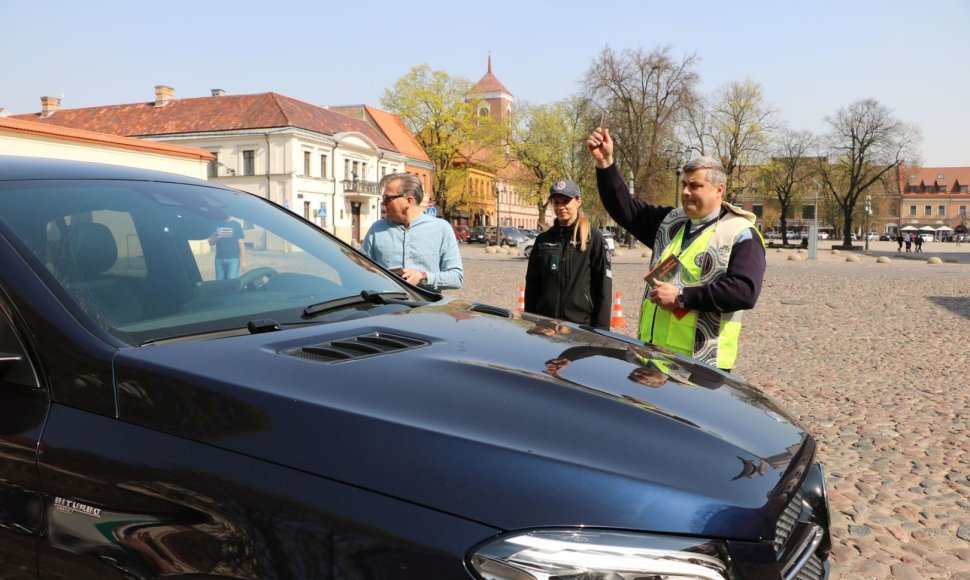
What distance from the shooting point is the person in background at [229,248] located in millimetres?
2580

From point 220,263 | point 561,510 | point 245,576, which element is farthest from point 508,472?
point 220,263

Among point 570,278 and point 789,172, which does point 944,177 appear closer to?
point 789,172

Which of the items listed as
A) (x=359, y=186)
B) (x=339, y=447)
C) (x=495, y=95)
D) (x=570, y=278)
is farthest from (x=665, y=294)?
(x=495, y=95)

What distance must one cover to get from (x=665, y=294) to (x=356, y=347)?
213cm

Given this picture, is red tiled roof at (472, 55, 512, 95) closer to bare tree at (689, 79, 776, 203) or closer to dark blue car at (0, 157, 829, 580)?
bare tree at (689, 79, 776, 203)

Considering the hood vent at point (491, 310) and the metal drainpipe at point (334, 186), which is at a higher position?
the metal drainpipe at point (334, 186)

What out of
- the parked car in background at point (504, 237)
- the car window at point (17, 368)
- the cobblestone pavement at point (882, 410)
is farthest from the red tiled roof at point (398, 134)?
the car window at point (17, 368)

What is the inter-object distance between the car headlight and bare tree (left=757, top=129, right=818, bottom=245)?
228ft

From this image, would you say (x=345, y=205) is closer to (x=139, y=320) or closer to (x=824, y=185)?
(x=824, y=185)

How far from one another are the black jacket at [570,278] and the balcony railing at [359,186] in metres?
62.2

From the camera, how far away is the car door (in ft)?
5.68

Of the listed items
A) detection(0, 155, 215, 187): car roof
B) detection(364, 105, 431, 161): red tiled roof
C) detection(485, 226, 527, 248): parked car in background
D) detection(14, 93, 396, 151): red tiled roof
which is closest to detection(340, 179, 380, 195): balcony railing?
detection(14, 93, 396, 151): red tiled roof

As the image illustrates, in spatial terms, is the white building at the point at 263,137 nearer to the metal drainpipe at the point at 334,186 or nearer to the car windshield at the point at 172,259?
the metal drainpipe at the point at 334,186

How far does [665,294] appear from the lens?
12.4ft
